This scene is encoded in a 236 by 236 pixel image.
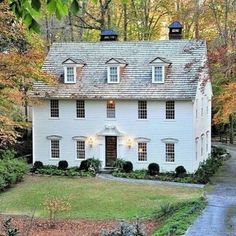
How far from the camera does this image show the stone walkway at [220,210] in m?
18.1

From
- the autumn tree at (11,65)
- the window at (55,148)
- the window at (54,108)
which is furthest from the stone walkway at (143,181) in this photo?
the autumn tree at (11,65)

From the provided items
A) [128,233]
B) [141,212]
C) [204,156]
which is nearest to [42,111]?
[204,156]

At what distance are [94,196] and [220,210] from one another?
24.3 feet

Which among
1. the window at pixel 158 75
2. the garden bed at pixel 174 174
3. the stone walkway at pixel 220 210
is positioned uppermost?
the window at pixel 158 75

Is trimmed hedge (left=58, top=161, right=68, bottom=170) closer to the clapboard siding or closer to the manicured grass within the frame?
the clapboard siding

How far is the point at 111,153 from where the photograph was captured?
1344 inches

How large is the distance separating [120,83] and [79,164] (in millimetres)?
5963

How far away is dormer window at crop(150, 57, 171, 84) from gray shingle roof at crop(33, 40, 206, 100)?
315 millimetres

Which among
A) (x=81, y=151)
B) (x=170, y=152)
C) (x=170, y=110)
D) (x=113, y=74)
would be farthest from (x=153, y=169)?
(x=113, y=74)

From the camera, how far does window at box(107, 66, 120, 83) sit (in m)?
33.9

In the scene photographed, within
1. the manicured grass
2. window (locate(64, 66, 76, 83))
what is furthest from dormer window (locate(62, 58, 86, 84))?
the manicured grass

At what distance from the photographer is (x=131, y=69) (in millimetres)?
34281

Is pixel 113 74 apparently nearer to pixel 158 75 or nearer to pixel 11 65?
pixel 158 75

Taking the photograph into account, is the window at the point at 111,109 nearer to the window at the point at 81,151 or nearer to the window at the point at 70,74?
the window at the point at 81,151
